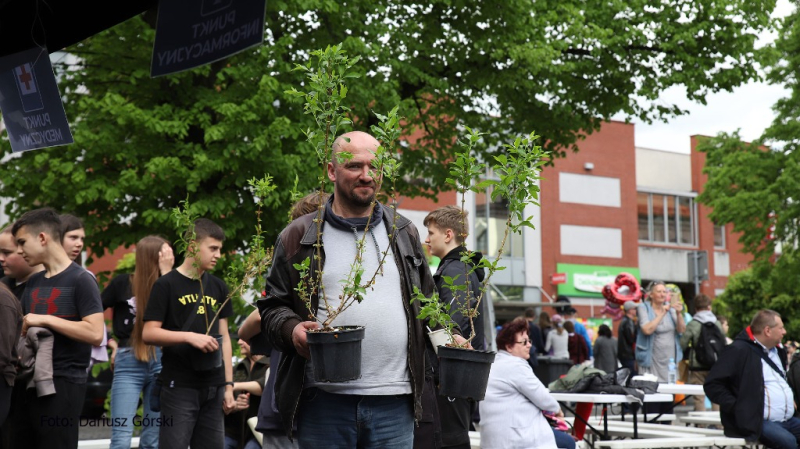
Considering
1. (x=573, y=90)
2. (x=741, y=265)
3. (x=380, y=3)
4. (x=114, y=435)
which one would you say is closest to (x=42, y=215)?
(x=114, y=435)

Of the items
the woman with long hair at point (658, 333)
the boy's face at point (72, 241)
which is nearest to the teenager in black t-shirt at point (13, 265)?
the boy's face at point (72, 241)

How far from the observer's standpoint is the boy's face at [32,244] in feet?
20.0

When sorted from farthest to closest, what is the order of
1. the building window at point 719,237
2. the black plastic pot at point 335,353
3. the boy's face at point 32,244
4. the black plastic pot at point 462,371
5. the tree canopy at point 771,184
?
the building window at point 719,237 < the tree canopy at point 771,184 < the boy's face at point 32,244 < the black plastic pot at point 462,371 < the black plastic pot at point 335,353

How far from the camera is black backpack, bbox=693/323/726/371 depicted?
1453cm

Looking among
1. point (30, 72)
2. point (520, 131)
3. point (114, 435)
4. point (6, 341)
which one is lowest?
point (114, 435)

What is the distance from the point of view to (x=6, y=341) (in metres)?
5.41

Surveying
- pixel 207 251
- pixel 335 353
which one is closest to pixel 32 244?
pixel 207 251

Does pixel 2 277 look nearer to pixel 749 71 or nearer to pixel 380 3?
pixel 380 3

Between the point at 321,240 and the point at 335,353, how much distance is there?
572 mm

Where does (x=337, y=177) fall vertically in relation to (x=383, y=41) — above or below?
below

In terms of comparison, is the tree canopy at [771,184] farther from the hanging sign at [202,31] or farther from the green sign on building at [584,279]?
the hanging sign at [202,31]

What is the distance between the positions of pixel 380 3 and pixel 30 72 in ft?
33.0

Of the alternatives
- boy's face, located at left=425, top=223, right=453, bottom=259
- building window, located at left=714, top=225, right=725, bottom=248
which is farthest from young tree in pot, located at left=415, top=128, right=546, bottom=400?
building window, located at left=714, top=225, right=725, bottom=248

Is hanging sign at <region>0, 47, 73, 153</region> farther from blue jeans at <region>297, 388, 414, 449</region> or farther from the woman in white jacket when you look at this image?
the woman in white jacket
